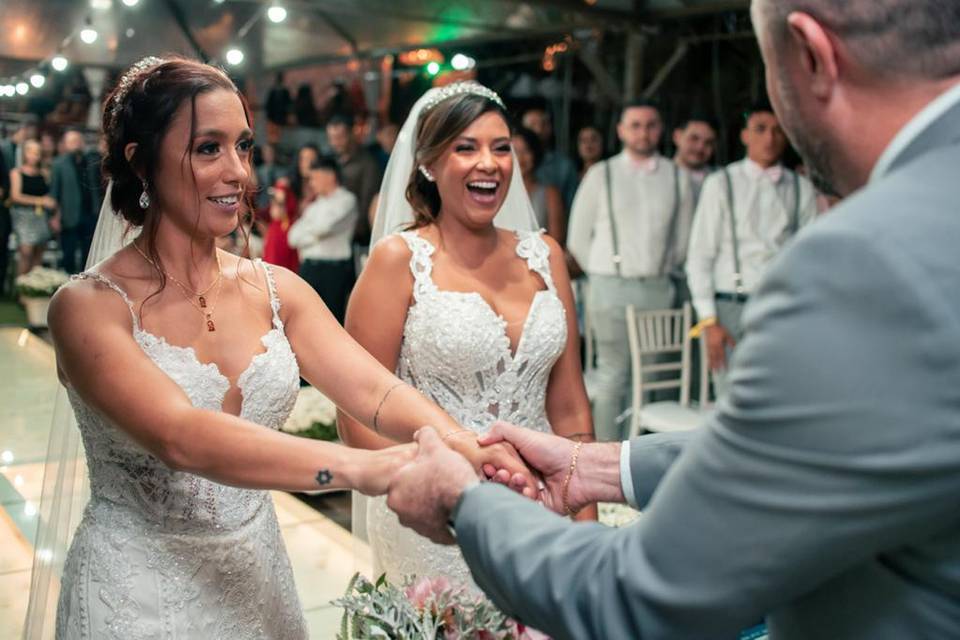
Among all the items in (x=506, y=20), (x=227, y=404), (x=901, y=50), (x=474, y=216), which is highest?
(x=506, y=20)

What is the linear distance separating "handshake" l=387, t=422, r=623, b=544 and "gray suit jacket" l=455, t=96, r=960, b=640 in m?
0.32

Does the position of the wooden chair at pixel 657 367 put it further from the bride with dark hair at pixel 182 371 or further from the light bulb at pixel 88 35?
the bride with dark hair at pixel 182 371

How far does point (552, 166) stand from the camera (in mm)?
6660

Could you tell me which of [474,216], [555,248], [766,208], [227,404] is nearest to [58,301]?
[227,404]

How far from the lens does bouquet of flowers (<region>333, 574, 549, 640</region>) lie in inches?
56.1

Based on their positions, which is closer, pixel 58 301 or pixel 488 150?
pixel 58 301

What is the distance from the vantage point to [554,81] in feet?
24.5

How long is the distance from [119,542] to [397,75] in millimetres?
5807

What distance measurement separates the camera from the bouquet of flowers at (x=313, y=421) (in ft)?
18.1

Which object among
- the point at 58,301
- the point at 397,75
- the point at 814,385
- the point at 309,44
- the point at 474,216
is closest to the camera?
the point at 814,385

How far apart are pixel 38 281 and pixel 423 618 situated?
3.29 m

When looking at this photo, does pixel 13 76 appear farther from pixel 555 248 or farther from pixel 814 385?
pixel 814 385

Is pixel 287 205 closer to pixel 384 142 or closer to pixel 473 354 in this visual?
pixel 384 142

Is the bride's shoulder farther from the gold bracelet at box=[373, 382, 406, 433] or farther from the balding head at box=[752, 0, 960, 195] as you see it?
the balding head at box=[752, 0, 960, 195]
